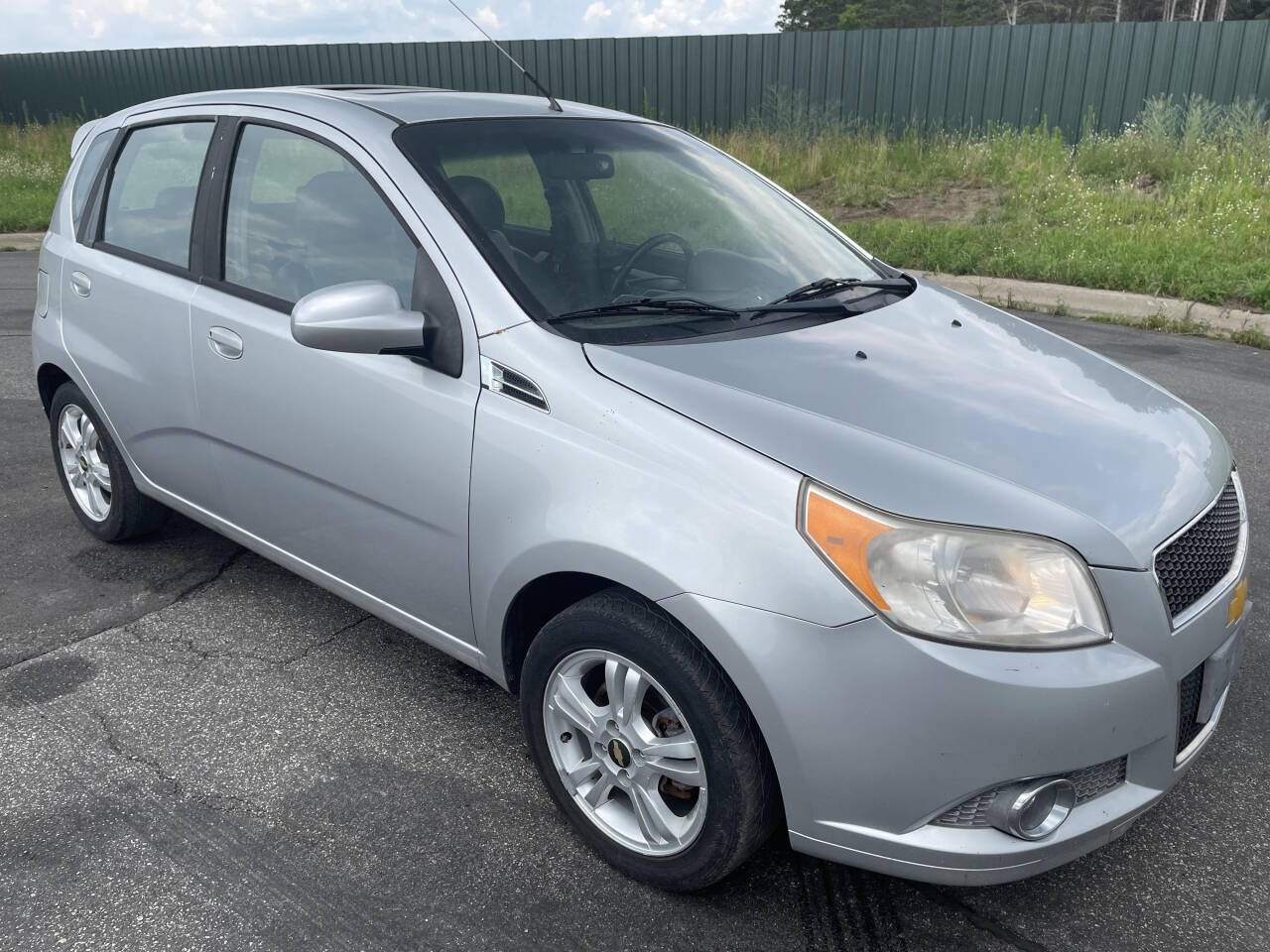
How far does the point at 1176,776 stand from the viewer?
7.59 ft

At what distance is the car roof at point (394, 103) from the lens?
126 inches

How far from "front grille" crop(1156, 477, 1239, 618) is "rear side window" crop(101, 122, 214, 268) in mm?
2994

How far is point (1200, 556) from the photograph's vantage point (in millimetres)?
2357

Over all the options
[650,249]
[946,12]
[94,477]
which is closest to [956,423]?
[650,249]

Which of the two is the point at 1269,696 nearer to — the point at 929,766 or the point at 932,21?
the point at 929,766

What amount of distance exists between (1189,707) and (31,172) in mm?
19548

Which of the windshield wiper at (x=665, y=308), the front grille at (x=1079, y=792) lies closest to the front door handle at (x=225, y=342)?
the windshield wiper at (x=665, y=308)

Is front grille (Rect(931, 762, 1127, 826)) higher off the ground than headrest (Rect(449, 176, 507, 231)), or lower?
lower

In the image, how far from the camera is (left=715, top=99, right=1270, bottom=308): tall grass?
30.1 feet

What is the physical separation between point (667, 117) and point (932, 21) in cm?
6330

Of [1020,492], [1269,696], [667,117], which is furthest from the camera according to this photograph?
[667,117]

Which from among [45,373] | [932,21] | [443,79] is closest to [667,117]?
[443,79]

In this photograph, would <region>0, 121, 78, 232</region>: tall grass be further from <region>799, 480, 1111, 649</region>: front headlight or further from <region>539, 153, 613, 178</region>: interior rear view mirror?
<region>799, 480, 1111, 649</region>: front headlight

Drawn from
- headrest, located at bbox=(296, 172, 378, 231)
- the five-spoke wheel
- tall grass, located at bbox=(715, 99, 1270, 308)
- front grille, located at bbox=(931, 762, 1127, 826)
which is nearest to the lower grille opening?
front grille, located at bbox=(931, 762, 1127, 826)
